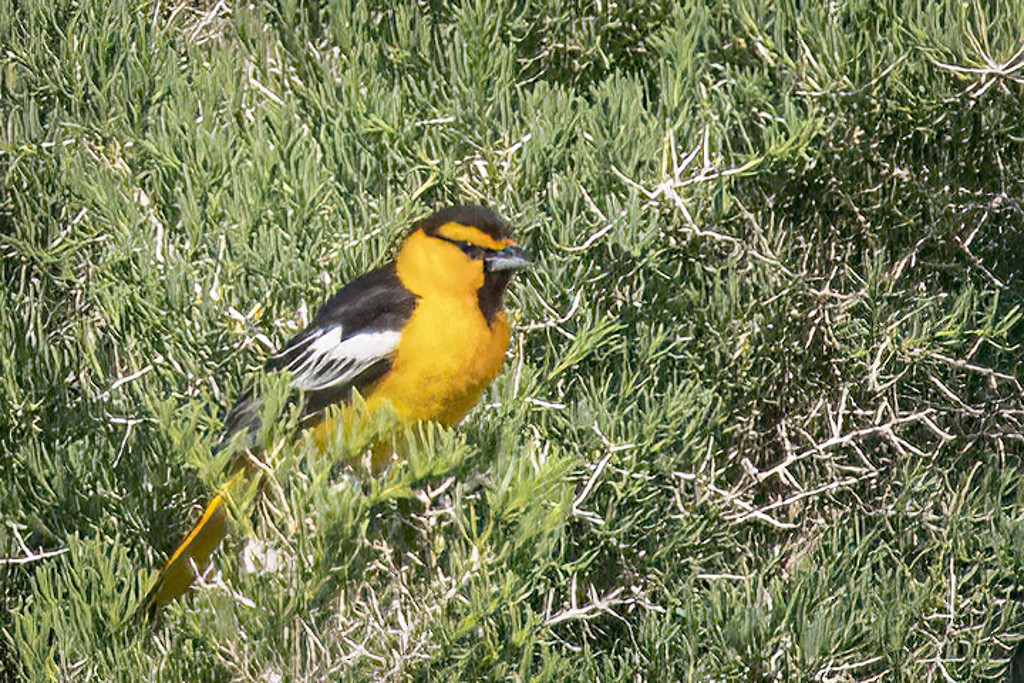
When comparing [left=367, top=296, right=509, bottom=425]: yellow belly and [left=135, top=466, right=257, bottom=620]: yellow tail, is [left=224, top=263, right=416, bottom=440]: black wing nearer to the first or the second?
[left=367, top=296, right=509, bottom=425]: yellow belly

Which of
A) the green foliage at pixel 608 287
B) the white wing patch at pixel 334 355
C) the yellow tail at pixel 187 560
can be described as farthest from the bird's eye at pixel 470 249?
the yellow tail at pixel 187 560

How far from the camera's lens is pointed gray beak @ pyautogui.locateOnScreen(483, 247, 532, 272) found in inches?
104

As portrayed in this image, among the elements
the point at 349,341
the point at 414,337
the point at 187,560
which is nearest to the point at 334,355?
the point at 349,341

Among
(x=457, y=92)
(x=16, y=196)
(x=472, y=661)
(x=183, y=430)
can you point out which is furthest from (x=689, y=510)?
(x=16, y=196)

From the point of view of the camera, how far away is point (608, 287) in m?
2.75

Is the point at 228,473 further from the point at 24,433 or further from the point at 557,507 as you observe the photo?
the point at 24,433

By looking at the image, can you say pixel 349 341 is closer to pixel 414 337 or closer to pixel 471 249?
pixel 414 337

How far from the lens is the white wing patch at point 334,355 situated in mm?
2541

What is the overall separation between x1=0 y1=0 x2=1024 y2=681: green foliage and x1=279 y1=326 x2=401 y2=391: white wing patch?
77mm

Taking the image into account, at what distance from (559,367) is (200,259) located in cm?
80

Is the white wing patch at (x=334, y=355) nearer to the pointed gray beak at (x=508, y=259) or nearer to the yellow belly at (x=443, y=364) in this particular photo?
the yellow belly at (x=443, y=364)

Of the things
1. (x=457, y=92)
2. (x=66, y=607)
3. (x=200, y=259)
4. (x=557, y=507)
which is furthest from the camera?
(x=457, y=92)

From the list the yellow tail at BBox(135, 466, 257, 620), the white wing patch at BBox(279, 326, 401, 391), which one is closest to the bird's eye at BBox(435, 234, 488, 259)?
the white wing patch at BBox(279, 326, 401, 391)

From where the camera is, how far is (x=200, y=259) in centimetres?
257
